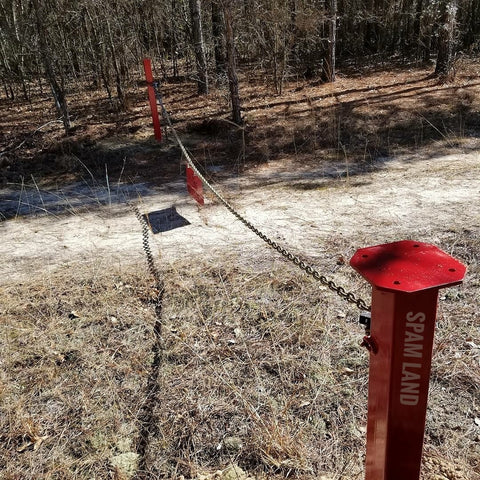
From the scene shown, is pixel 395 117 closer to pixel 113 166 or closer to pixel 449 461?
pixel 113 166

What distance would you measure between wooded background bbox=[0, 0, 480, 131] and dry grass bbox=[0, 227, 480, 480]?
7.03 m

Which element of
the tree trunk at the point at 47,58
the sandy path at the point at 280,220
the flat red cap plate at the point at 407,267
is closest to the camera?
the flat red cap plate at the point at 407,267

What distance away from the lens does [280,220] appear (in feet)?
18.4

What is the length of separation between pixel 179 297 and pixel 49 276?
1.53m

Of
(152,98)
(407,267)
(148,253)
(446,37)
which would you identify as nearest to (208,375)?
(148,253)

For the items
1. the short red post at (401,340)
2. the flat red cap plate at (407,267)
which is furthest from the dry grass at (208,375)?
the flat red cap plate at (407,267)

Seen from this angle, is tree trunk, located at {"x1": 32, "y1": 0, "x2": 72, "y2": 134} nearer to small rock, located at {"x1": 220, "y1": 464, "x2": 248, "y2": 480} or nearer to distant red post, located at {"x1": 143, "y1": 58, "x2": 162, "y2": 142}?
distant red post, located at {"x1": 143, "y1": 58, "x2": 162, "y2": 142}

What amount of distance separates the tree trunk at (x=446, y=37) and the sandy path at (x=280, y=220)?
566 centimetres

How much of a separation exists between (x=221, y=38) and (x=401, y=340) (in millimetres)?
12707

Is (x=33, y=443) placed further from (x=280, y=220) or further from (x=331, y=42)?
(x=331, y=42)

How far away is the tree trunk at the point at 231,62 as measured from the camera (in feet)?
29.1

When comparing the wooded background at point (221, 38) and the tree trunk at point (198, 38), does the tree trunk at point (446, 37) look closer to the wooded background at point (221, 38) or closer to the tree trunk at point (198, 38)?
the wooded background at point (221, 38)

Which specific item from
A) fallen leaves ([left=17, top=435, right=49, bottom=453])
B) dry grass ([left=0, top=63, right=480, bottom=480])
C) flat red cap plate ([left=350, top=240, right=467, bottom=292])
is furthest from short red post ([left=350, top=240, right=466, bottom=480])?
fallen leaves ([left=17, top=435, right=49, bottom=453])

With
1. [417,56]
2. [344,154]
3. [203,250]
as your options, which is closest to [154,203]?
[203,250]
